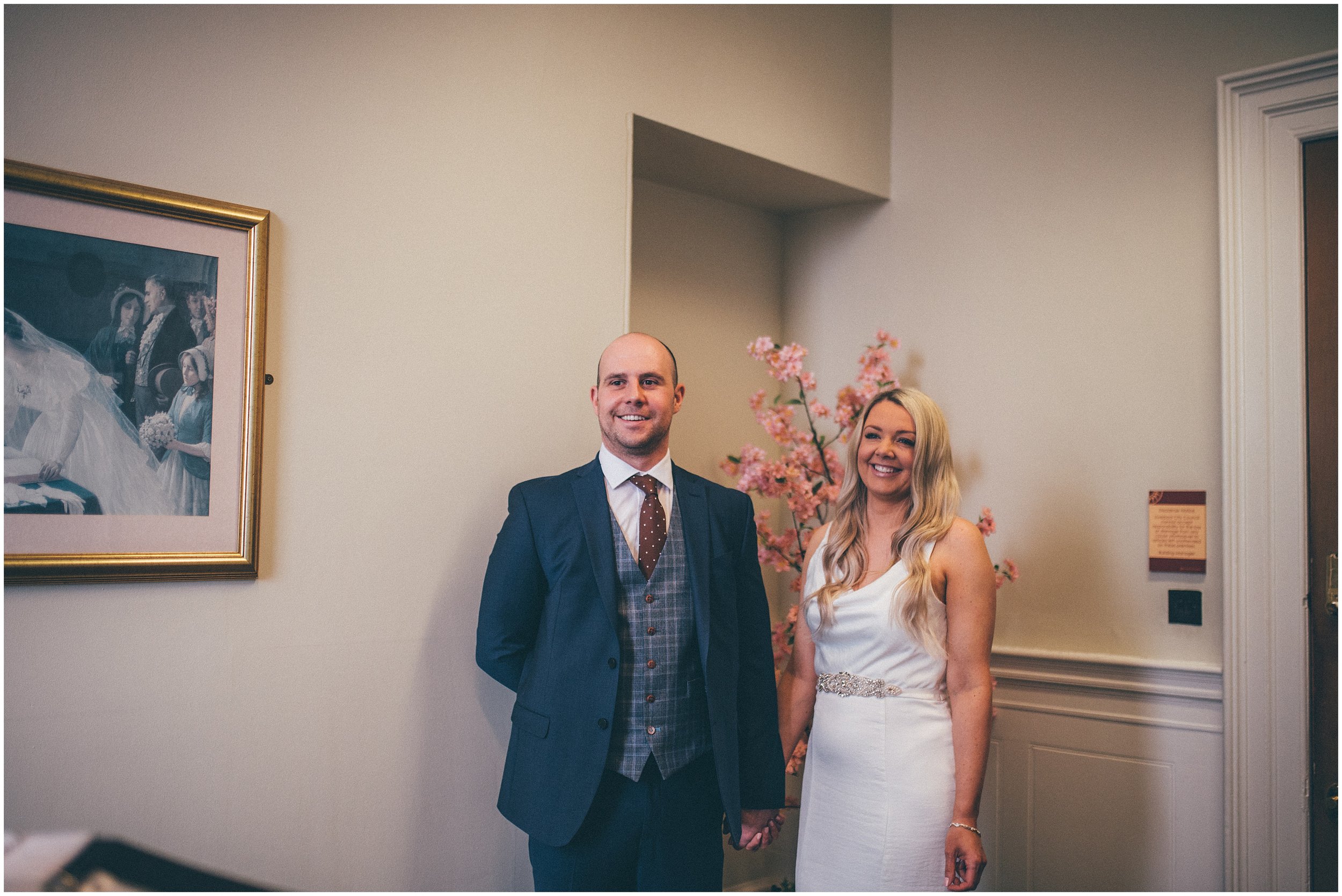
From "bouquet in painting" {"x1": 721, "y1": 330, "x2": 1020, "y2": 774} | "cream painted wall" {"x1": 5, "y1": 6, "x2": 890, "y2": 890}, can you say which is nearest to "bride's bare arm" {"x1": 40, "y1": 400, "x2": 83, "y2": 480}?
"cream painted wall" {"x1": 5, "y1": 6, "x2": 890, "y2": 890}

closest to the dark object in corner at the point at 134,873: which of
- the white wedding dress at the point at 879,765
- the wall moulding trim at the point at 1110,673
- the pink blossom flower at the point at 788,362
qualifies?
the white wedding dress at the point at 879,765

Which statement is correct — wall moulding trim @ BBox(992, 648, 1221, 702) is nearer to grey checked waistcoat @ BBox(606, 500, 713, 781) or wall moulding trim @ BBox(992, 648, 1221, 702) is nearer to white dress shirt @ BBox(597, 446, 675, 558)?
grey checked waistcoat @ BBox(606, 500, 713, 781)

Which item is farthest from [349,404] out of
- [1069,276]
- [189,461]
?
[1069,276]

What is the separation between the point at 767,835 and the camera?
2082 mm

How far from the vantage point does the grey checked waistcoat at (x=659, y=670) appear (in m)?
1.89

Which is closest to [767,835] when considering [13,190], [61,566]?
[61,566]

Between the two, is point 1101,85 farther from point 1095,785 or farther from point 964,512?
point 1095,785

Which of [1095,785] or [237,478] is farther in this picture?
[1095,785]

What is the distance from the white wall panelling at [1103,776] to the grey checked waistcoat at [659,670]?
1563 millimetres

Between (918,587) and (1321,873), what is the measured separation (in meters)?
1.56

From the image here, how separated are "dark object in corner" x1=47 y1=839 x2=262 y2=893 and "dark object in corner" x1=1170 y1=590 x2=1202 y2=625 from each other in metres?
2.79

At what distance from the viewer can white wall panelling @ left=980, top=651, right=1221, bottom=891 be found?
108 inches

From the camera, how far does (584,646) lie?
6.23 feet

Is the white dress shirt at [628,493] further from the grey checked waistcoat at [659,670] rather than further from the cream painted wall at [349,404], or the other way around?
the cream painted wall at [349,404]
